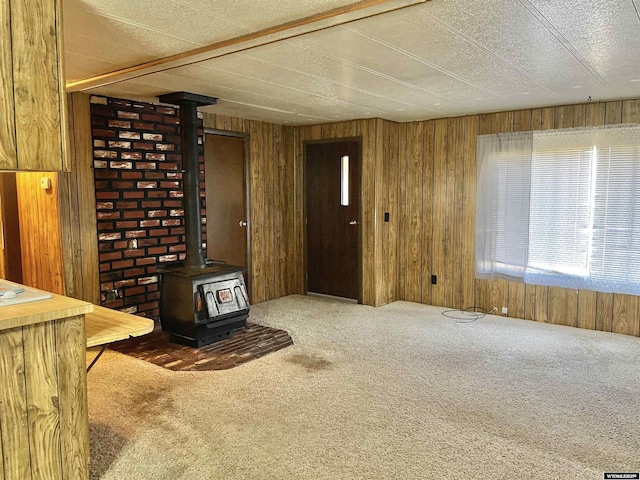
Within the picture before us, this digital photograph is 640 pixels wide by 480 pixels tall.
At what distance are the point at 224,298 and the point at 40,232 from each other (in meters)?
1.75

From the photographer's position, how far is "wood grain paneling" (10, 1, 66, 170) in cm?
195

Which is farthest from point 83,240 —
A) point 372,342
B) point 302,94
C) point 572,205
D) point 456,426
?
point 572,205

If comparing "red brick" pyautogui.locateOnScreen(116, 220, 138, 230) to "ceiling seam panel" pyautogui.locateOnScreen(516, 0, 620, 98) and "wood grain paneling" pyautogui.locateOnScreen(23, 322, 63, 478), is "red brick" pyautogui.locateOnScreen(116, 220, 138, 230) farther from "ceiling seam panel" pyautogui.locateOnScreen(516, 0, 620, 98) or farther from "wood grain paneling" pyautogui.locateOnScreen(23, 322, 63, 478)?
"ceiling seam panel" pyautogui.locateOnScreen(516, 0, 620, 98)

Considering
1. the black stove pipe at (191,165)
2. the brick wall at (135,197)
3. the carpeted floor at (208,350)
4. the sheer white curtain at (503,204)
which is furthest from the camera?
the sheer white curtain at (503,204)

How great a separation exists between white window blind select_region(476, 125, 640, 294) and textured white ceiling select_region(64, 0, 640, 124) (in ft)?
1.47

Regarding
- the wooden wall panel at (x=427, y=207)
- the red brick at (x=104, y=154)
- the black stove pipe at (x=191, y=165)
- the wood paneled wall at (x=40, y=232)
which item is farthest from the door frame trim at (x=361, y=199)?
the wood paneled wall at (x=40, y=232)

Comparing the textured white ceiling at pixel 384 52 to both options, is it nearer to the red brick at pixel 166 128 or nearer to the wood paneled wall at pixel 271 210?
the red brick at pixel 166 128

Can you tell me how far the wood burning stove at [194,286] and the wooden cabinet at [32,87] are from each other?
206 centimetres

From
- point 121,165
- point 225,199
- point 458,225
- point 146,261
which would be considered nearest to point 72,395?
point 146,261

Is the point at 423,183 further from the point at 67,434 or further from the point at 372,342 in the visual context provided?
the point at 67,434

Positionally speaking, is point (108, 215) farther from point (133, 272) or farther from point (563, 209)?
point (563, 209)

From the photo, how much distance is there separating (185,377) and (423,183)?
347 cm

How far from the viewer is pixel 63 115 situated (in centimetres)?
210

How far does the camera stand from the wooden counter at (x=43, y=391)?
193cm
